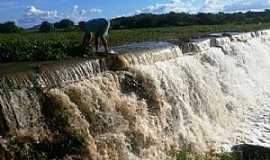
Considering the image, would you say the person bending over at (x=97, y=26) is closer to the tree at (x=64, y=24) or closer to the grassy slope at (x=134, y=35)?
the grassy slope at (x=134, y=35)

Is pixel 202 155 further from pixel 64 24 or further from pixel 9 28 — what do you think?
pixel 64 24

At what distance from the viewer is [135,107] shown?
1384 centimetres

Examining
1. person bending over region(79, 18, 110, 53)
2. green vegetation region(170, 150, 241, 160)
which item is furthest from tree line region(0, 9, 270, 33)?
green vegetation region(170, 150, 241, 160)

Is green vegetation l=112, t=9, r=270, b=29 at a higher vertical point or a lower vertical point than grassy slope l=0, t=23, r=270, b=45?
lower

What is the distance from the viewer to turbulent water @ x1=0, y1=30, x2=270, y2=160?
11.2m

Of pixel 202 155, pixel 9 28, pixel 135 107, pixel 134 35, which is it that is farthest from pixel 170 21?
pixel 202 155

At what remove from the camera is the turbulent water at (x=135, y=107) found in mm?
11242

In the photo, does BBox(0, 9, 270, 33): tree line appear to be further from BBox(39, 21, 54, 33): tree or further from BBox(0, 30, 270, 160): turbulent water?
BBox(0, 30, 270, 160): turbulent water

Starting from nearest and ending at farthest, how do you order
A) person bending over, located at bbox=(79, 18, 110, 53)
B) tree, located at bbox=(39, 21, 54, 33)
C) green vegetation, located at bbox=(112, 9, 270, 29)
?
person bending over, located at bbox=(79, 18, 110, 53) → tree, located at bbox=(39, 21, 54, 33) → green vegetation, located at bbox=(112, 9, 270, 29)

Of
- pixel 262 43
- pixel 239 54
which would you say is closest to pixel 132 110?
pixel 239 54

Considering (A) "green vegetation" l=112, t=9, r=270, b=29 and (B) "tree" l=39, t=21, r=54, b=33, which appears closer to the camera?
(B) "tree" l=39, t=21, r=54, b=33

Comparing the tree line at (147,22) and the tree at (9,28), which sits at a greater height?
the tree at (9,28)

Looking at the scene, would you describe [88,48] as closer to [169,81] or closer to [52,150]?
[169,81]

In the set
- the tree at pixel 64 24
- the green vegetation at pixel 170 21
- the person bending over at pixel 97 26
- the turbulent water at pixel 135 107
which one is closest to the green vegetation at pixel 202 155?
the turbulent water at pixel 135 107
